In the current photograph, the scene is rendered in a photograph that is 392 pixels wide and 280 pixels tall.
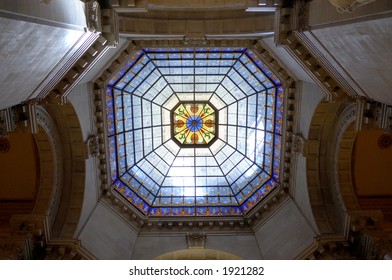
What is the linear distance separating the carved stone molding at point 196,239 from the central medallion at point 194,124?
4.73m

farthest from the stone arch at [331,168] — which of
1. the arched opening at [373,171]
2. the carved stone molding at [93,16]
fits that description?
the carved stone molding at [93,16]

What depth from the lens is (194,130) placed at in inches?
823

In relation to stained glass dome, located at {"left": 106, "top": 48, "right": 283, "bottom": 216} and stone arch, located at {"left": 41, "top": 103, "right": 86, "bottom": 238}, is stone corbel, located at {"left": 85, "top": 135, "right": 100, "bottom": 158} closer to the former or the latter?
stone arch, located at {"left": 41, "top": 103, "right": 86, "bottom": 238}

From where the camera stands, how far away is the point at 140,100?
1948cm

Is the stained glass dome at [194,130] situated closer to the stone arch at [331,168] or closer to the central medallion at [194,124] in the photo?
the central medallion at [194,124]

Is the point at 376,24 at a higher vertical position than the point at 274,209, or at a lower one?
lower

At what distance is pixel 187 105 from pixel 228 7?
26.0 ft

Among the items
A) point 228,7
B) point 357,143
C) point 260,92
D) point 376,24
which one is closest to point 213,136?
point 260,92

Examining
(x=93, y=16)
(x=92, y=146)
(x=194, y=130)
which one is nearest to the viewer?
(x=93, y=16)

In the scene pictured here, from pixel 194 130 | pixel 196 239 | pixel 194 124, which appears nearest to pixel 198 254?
pixel 196 239

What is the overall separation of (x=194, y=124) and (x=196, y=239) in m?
5.75

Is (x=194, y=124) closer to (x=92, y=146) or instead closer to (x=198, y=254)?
(x=92, y=146)

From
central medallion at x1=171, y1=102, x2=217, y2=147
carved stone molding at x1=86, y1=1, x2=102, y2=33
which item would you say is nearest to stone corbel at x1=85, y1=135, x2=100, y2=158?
central medallion at x1=171, y1=102, x2=217, y2=147

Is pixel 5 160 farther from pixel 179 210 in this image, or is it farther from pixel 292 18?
pixel 292 18
